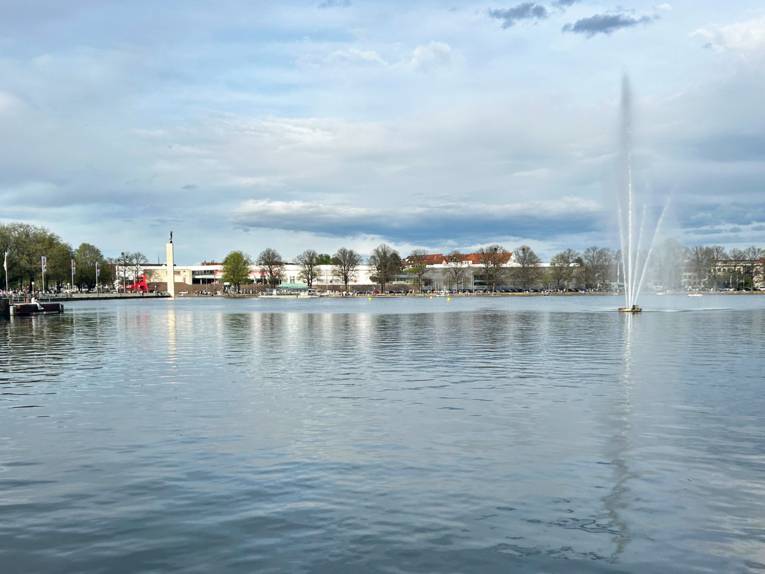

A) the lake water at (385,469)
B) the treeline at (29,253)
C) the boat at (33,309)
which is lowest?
the lake water at (385,469)

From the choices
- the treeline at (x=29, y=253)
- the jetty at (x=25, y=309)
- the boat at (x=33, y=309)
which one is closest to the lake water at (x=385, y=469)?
the jetty at (x=25, y=309)

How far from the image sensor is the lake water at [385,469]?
1126 centimetres

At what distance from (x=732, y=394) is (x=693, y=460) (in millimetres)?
11052

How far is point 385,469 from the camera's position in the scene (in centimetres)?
1603

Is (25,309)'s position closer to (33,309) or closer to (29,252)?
(33,309)

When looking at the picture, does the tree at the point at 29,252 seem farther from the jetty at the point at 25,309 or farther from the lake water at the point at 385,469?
the lake water at the point at 385,469

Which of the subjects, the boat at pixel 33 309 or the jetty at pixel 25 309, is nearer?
the jetty at pixel 25 309

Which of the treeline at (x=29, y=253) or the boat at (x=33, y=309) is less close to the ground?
the treeline at (x=29, y=253)

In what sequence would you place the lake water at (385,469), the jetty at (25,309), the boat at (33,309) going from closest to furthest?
the lake water at (385,469) < the jetty at (25,309) < the boat at (33,309)

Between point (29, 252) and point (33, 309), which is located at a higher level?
point (29, 252)

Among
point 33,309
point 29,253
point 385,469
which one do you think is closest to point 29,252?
point 29,253

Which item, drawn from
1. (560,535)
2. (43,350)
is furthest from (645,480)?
(43,350)

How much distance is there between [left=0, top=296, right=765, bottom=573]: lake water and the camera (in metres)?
11.3

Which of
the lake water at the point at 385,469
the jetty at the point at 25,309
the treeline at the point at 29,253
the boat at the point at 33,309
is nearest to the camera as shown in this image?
the lake water at the point at 385,469
